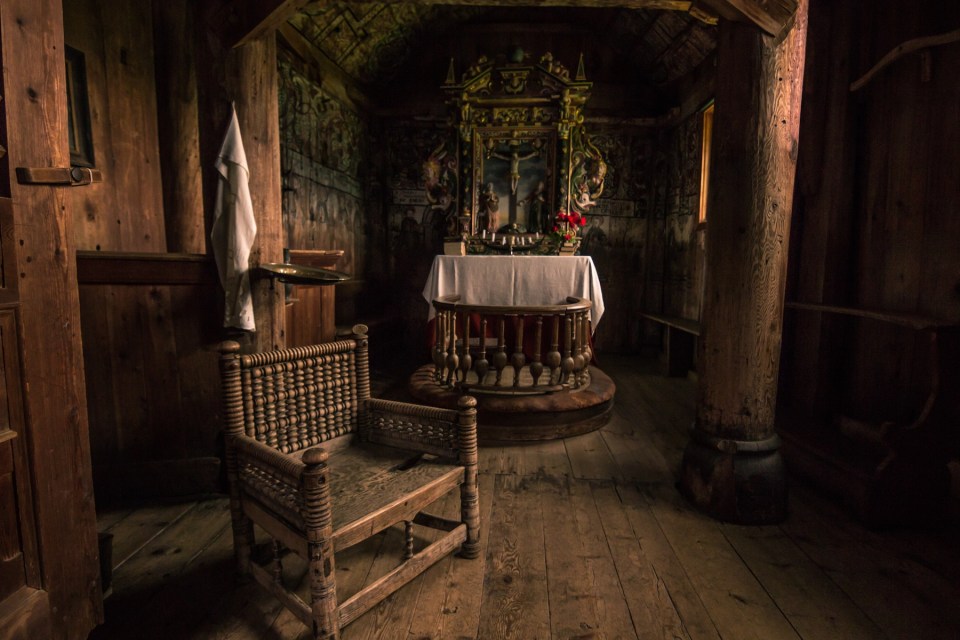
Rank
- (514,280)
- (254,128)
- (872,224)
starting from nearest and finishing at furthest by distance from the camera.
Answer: (254,128) → (872,224) → (514,280)

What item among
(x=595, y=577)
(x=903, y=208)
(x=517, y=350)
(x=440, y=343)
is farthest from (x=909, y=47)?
(x=440, y=343)

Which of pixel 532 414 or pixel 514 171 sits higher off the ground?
pixel 514 171

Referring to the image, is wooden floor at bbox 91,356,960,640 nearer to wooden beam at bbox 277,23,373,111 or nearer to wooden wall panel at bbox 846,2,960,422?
wooden wall panel at bbox 846,2,960,422

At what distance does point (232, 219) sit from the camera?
7.73ft

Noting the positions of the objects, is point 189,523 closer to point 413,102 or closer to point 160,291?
point 160,291

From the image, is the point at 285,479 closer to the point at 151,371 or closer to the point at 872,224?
the point at 151,371

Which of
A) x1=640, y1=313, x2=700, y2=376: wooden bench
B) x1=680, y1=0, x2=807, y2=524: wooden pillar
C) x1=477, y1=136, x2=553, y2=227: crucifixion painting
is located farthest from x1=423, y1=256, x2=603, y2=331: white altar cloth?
x1=680, y1=0, x2=807, y2=524: wooden pillar

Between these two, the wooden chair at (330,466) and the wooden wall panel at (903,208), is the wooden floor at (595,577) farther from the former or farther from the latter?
the wooden wall panel at (903,208)

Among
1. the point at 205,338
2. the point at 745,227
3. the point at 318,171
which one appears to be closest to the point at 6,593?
the point at 205,338

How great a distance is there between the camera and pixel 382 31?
5664mm

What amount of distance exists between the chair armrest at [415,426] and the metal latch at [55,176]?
1180 millimetres

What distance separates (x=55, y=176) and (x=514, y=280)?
3501 mm

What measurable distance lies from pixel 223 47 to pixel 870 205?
139 inches

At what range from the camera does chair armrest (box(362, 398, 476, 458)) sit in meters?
1.91
